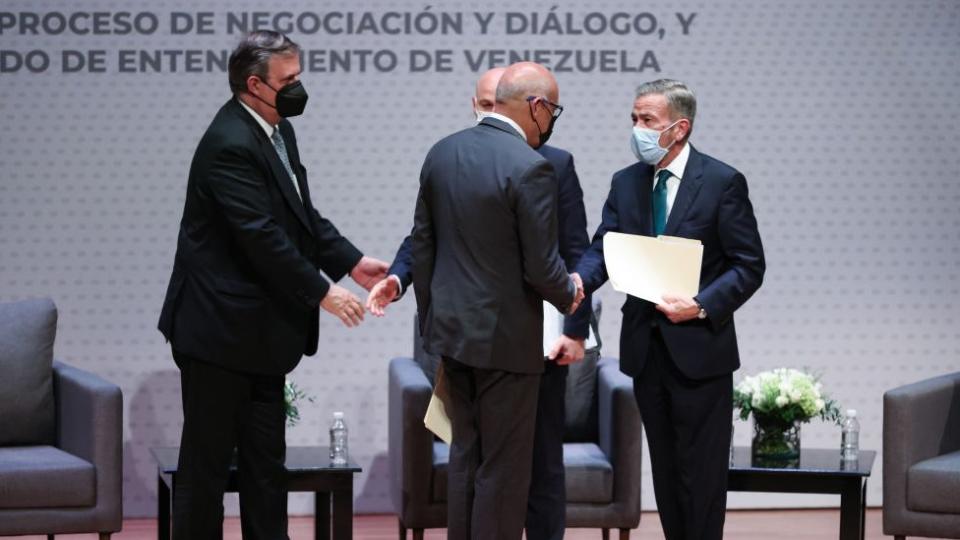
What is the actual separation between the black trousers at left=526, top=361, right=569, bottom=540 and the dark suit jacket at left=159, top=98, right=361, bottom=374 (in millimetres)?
789

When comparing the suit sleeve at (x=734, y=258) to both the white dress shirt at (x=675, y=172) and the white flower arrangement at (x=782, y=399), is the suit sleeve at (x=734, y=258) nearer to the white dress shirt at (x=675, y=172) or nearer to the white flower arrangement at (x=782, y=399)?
the white dress shirt at (x=675, y=172)

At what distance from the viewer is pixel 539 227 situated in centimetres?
374

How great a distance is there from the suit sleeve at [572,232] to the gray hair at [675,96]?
1.13 ft

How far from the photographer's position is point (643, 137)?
13.8 feet

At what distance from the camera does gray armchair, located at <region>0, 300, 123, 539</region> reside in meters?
4.70

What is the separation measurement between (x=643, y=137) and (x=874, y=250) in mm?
2515

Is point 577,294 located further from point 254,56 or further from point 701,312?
point 254,56

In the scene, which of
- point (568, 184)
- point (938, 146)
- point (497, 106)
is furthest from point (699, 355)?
point (938, 146)

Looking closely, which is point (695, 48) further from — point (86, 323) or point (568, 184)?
point (86, 323)

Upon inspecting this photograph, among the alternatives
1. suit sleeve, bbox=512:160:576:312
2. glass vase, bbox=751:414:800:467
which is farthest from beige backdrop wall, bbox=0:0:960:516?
suit sleeve, bbox=512:160:576:312

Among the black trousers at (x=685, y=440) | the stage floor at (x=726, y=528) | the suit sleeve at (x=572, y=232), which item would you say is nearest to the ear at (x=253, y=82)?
the suit sleeve at (x=572, y=232)

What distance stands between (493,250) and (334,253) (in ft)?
3.06

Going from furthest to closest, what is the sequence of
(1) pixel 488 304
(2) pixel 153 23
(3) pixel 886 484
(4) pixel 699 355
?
(2) pixel 153 23
(3) pixel 886 484
(4) pixel 699 355
(1) pixel 488 304

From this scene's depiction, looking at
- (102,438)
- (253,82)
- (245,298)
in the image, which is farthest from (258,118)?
(102,438)
